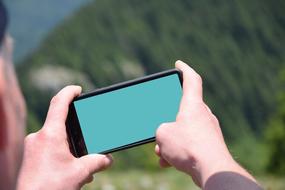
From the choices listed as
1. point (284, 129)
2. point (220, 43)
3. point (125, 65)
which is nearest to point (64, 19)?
point (125, 65)

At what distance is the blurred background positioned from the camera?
21375mm

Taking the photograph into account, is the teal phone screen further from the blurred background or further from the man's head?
the blurred background

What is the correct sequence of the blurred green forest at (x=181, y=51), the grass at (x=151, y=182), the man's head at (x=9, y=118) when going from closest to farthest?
the man's head at (x=9, y=118)
the grass at (x=151, y=182)
the blurred green forest at (x=181, y=51)

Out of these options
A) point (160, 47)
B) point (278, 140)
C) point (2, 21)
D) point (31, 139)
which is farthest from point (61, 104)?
point (160, 47)

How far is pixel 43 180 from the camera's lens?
0.82 m

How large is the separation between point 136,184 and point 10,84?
4.08 meters

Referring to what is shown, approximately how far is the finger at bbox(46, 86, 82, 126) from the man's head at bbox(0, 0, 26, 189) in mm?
343

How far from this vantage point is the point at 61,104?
88 centimetres

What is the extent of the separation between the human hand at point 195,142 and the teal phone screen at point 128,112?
50mm

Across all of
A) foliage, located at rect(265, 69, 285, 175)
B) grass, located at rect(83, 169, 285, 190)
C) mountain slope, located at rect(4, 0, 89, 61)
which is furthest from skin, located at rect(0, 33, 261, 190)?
mountain slope, located at rect(4, 0, 89, 61)

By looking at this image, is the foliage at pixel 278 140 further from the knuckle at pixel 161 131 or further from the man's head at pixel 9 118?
the man's head at pixel 9 118

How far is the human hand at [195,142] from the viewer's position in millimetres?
806

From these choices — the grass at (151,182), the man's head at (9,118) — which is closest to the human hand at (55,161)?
the man's head at (9,118)

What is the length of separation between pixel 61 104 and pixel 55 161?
0.23 feet
